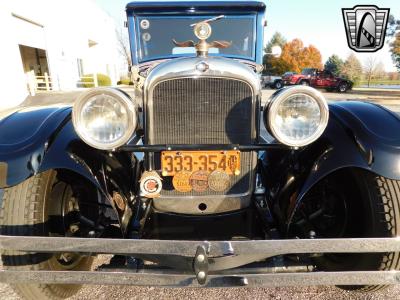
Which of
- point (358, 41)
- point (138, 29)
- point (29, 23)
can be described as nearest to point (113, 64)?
point (29, 23)

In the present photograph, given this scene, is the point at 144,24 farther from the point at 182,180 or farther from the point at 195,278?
the point at 195,278

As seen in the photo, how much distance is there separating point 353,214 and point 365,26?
1330 cm

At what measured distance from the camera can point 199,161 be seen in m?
1.83

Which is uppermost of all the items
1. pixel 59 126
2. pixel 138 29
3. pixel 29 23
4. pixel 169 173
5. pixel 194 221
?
pixel 29 23

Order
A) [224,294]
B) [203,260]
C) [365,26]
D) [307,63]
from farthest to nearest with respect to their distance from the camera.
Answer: [307,63]
[365,26]
[224,294]
[203,260]

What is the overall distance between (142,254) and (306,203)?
3.82ft

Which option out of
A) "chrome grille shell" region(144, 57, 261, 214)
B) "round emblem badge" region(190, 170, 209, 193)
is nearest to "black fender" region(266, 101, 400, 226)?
"chrome grille shell" region(144, 57, 261, 214)

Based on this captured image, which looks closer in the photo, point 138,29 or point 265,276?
point 265,276

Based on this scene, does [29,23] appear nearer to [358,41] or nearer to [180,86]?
[358,41]

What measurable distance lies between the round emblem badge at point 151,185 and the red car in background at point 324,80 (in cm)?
2103

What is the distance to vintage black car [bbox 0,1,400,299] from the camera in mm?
1516

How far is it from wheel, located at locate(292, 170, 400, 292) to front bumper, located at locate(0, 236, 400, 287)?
0.95 feet

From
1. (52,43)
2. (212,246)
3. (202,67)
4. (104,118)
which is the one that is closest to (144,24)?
(202,67)

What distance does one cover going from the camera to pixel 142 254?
1.57 m
